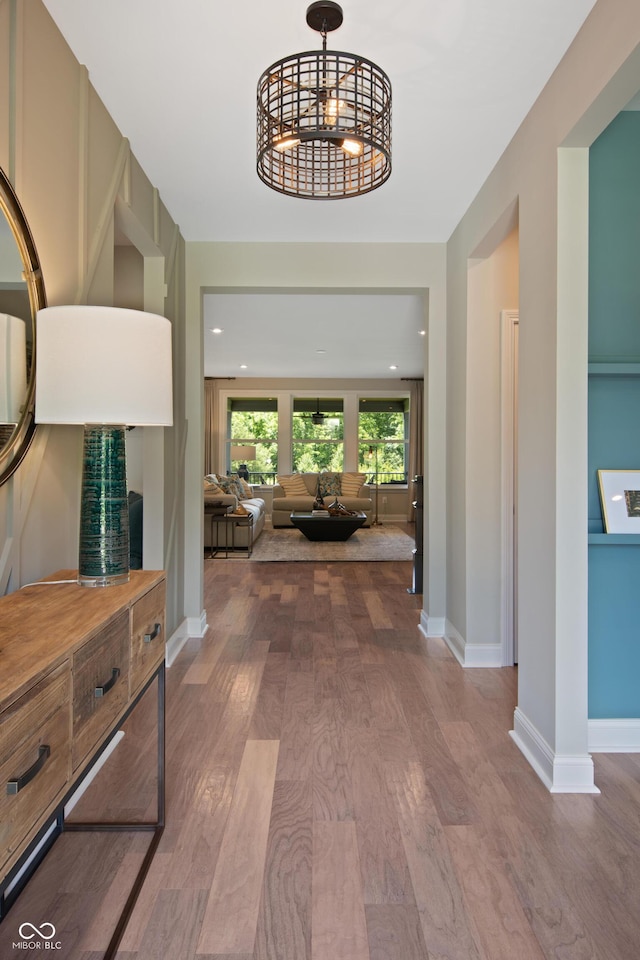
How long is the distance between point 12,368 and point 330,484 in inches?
354

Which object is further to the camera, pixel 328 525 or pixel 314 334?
pixel 328 525

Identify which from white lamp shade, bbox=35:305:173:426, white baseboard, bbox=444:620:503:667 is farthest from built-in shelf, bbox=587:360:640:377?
white baseboard, bbox=444:620:503:667

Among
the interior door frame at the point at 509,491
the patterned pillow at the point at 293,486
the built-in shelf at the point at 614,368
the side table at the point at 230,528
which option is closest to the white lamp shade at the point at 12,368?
the built-in shelf at the point at 614,368

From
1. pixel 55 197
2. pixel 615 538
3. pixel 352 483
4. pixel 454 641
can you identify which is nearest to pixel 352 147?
pixel 55 197

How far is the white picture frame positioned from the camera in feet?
7.77

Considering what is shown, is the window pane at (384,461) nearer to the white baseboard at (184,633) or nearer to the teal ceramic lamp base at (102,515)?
the white baseboard at (184,633)

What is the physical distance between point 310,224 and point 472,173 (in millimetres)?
1021

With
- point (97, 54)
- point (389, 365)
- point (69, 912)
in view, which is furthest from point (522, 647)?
point (389, 365)

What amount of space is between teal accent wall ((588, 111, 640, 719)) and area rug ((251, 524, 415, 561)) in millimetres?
4681

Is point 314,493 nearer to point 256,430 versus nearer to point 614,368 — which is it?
point 256,430

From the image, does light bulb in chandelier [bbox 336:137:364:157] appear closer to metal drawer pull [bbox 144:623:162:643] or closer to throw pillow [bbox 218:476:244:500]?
metal drawer pull [bbox 144:623:162:643]

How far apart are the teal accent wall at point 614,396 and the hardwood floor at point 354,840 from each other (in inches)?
15.3

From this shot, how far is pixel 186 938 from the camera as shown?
4.77ft

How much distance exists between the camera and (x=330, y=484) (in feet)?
34.6
